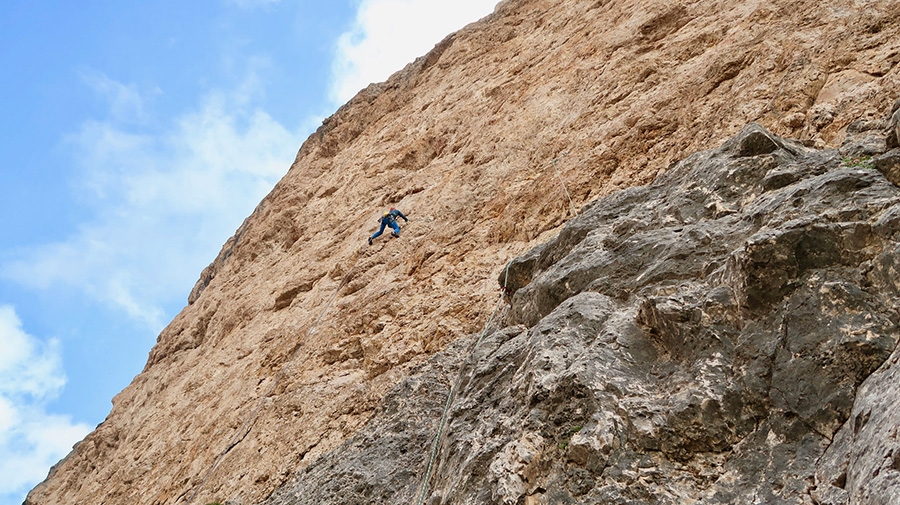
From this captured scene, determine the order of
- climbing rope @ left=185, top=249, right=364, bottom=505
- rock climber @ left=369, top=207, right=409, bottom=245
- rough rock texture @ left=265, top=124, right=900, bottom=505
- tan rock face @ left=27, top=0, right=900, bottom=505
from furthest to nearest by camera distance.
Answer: rock climber @ left=369, top=207, right=409, bottom=245, climbing rope @ left=185, top=249, right=364, bottom=505, tan rock face @ left=27, top=0, right=900, bottom=505, rough rock texture @ left=265, top=124, right=900, bottom=505

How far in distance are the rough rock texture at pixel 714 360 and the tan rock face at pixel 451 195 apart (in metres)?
2.28

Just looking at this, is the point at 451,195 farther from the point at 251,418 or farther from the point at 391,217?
the point at 251,418

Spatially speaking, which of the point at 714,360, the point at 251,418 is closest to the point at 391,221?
the point at 251,418

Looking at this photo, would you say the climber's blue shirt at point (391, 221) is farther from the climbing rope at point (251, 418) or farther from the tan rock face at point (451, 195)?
the climbing rope at point (251, 418)

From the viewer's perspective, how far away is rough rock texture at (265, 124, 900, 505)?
155 inches

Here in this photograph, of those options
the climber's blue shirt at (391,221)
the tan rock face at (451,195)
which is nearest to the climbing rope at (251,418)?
the tan rock face at (451,195)

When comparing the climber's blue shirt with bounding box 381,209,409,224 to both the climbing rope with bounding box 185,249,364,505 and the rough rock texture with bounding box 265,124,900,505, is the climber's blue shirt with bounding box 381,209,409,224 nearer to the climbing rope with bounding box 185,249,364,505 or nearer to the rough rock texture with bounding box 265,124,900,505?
the climbing rope with bounding box 185,249,364,505

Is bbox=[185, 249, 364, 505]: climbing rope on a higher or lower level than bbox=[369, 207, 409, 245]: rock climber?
lower

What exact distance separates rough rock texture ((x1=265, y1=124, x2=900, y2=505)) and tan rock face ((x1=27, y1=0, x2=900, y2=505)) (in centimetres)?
228

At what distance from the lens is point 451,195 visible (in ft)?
40.5

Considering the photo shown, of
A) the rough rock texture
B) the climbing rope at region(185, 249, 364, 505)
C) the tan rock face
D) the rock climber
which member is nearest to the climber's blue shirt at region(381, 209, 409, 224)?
the rock climber

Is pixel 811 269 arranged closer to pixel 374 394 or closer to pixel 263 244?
pixel 374 394

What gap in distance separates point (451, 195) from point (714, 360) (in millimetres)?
8151

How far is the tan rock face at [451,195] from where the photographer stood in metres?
8.57
